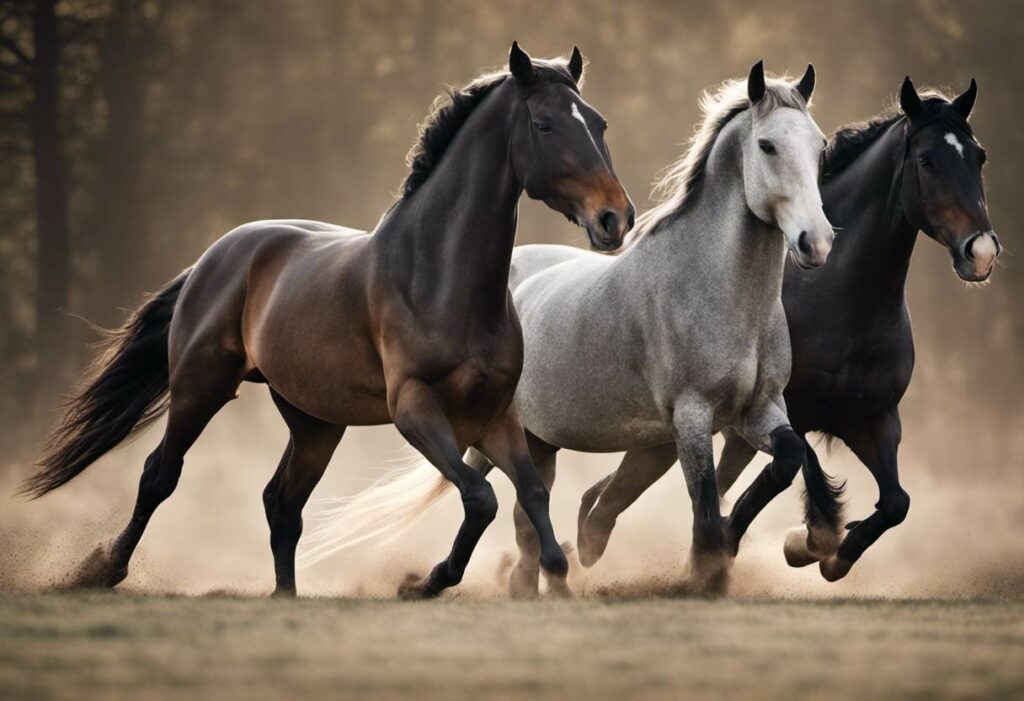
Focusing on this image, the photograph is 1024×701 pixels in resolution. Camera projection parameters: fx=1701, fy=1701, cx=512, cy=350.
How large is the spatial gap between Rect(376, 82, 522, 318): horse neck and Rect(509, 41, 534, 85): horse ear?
0.10 metres

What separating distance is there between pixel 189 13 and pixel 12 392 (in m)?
4.94

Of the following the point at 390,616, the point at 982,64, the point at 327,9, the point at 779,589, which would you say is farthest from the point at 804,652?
the point at 327,9

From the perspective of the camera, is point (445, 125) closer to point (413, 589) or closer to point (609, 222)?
point (609, 222)

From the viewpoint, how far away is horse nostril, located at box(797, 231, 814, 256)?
6.08 m

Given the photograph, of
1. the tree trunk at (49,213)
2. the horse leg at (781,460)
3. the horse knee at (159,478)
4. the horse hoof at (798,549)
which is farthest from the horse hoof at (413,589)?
the tree trunk at (49,213)

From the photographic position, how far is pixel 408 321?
6203 mm

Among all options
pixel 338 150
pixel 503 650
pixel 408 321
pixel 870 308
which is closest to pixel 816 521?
pixel 870 308

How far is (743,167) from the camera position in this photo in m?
6.53

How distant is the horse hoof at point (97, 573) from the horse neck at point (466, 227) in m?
1.79

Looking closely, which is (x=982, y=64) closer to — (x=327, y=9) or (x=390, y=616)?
(x=327, y=9)

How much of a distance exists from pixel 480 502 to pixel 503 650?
4.84 feet

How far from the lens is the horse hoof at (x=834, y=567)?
7082mm

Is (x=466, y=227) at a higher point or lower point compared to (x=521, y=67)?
lower

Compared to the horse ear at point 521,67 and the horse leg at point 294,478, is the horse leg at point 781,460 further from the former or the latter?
the horse leg at point 294,478
